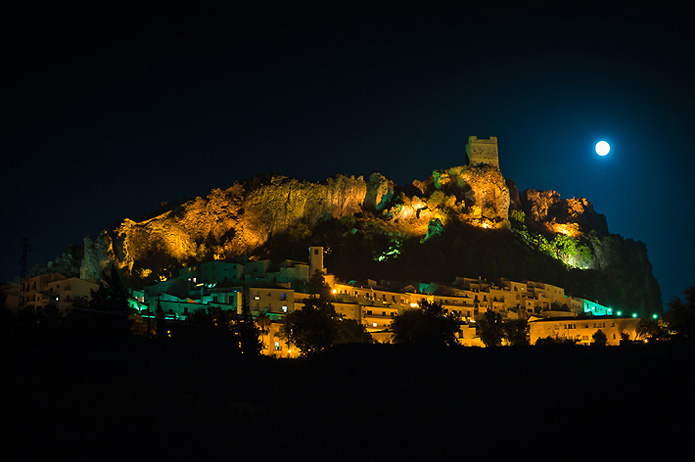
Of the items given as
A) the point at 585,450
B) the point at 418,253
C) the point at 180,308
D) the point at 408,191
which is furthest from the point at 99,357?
the point at 408,191

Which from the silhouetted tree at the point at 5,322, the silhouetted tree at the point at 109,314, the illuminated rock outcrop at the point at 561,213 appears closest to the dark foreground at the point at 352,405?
the silhouetted tree at the point at 5,322

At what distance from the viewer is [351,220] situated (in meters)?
95.9

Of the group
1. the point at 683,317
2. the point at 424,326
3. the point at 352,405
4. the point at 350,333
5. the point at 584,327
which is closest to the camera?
the point at 352,405

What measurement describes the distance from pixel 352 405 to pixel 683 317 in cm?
3236

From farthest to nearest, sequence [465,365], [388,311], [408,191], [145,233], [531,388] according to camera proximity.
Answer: [408,191] → [145,233] → [388,311] → [465,365] → [531,388]

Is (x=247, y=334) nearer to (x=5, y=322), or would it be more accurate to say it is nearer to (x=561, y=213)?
(x=5, y=322)

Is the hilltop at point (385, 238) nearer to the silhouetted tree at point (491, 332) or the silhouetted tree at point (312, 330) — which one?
the silhouetted tree at point (491, 332)

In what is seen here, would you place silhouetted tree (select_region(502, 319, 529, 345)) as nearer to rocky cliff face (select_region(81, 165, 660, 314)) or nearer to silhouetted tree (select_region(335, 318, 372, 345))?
silhouetted tree (select_region(335, 318, 372, 345))

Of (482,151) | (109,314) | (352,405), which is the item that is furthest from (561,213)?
(352,405)

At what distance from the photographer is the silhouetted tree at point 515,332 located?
190 feet

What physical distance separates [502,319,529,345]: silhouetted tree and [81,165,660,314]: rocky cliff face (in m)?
32.0

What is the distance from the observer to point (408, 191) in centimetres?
10719

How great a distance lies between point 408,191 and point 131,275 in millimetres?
44177

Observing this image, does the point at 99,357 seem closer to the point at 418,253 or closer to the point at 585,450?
the point at 585,450
